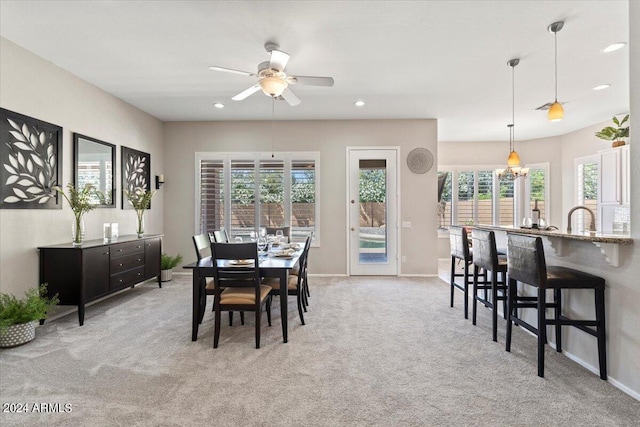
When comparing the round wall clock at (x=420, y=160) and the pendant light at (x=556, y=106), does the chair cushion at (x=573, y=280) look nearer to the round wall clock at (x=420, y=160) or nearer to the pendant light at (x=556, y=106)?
the pendant light at (x=556, y=106)

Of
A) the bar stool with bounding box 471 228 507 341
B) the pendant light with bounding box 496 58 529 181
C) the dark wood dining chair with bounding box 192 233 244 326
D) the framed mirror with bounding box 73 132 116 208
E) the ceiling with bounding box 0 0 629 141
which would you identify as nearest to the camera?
the ceiling with bounding box 0 0 629 141

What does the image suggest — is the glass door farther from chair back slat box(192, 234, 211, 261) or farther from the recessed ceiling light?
the recessed ceiling light

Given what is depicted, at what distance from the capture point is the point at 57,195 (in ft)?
11.7

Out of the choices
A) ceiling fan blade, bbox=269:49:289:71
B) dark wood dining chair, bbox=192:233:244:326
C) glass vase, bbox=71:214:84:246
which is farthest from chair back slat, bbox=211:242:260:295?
glass vase, bbox=71:214:84:246

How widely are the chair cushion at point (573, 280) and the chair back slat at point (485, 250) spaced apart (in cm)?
55

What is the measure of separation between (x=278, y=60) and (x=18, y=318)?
10.7ft

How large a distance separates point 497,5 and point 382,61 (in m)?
1.21

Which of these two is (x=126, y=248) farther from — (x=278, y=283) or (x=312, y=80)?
(x=312, y=80)

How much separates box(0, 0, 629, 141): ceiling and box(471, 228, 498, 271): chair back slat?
1.89 meters

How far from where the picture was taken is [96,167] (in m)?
4.21

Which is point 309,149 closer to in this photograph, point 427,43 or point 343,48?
point 343,48

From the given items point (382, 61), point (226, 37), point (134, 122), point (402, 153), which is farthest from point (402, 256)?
point (134, 122)

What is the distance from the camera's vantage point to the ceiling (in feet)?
8.44

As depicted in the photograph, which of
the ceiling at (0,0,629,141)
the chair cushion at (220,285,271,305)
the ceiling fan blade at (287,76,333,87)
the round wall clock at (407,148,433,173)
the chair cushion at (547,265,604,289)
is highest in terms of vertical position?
the ceiling at (0,0,629,141)
